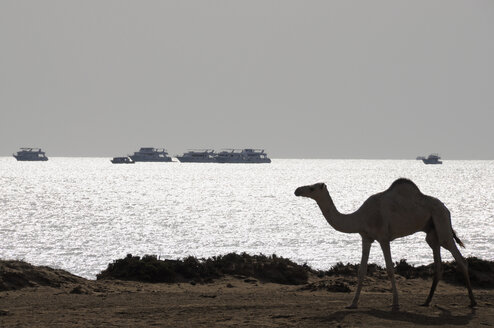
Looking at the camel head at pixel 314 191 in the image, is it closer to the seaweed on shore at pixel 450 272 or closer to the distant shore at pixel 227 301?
the distant shore at pixel 227 301

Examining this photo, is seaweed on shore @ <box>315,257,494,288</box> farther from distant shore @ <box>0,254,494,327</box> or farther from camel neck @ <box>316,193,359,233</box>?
camel neck @ <box>316,193,359,233</box>

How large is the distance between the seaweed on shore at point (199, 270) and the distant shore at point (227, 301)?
54mm

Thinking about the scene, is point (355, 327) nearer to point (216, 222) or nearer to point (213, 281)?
point (213, 281)

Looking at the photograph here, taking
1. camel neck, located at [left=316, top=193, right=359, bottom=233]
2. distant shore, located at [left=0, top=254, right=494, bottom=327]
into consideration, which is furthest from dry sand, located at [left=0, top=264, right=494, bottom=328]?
camel neck, located at [left=316, top=193, right=359, bottom=233]

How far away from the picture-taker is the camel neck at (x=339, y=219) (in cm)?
1617

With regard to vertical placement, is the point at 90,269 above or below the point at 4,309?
below

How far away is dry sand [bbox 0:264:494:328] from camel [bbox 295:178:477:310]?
3.60 ft

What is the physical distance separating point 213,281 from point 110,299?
5357mm

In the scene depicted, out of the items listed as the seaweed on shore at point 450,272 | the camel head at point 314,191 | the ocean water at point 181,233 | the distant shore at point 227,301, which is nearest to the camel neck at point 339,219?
the camel head at point 314,191

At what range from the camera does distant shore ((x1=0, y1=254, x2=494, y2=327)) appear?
585 inches

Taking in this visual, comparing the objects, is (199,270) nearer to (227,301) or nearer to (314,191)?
(227,301)

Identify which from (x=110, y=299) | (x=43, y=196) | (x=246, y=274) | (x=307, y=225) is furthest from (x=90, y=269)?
(x=43, y=196)

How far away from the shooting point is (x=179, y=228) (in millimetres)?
79375

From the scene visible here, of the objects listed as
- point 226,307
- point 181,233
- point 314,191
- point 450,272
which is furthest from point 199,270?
point 181,233
